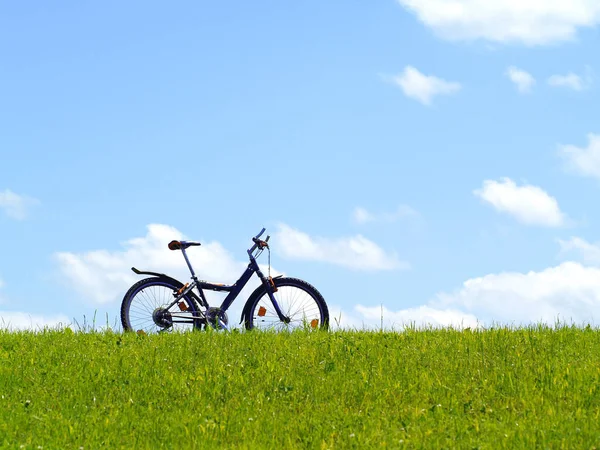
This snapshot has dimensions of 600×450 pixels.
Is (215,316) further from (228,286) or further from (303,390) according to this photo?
(303,390)

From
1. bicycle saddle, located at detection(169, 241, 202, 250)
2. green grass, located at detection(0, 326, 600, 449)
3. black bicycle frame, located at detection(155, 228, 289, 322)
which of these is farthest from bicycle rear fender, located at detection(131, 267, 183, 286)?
green grass, located at detection(0, 326, 600, 449)

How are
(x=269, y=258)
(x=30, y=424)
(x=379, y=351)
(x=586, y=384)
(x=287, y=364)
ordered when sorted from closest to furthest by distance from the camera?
1. (x=30, y=424)
2. (x=586, y=384)
3. (x=287, y=364)
4. (x=379, y=351)
5. (x=269, y=258)

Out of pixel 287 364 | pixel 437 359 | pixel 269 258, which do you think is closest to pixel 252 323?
pixel 269 258

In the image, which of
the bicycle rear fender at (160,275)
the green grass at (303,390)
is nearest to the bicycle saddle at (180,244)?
the bicycle rear fender at (160,275)

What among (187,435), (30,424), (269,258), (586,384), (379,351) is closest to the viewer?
(187,435)

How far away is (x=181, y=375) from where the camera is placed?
34.4 feet

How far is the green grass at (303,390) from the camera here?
27.6 feet

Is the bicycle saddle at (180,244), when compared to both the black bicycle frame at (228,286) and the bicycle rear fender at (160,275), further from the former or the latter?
the bicycle rear fender at (160,275)

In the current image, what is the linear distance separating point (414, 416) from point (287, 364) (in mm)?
2437

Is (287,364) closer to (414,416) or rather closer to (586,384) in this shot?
(414,416)

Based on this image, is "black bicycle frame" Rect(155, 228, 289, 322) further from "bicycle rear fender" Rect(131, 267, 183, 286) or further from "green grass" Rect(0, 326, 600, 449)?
"green grass" Rect(0, 326, 600, 449)

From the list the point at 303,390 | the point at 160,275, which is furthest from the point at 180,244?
the point at 303,390

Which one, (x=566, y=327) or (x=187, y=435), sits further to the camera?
(x=566, y=327)

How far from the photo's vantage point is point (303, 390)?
32.5 ft
